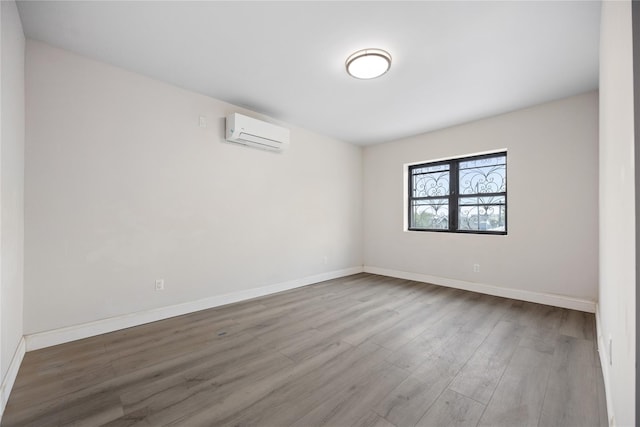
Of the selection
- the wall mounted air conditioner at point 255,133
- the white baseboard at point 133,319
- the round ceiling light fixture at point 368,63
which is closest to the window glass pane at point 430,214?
the white baseboard at point 133,319

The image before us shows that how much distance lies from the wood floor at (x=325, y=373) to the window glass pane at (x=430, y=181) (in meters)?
2.22

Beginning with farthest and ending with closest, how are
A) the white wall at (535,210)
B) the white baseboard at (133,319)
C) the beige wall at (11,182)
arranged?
the white wall at (535,210)
the white baseboard at (133,319)
the beige wall at (11,182)

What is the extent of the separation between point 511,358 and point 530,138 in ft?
9.46

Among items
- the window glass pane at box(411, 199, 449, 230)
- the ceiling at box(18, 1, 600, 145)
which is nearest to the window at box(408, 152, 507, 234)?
the window glass pane at box(411, 199, 449, 230)

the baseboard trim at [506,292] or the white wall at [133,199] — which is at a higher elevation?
the white wall at [133,199]

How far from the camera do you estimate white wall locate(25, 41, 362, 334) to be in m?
2.26

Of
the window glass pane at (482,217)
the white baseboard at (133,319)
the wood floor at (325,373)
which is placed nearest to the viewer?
the wood floor at (325,373)

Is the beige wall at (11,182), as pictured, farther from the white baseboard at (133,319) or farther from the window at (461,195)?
the window at (461,195)

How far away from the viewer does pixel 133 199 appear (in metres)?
2.70

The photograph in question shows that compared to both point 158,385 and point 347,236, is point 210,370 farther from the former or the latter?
point 347,236

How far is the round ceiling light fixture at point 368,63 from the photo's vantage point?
2.35m

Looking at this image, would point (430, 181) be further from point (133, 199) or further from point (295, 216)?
point (133, 199)

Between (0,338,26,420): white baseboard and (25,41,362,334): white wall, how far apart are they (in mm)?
228

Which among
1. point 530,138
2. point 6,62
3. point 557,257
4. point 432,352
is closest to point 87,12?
point 6,62
